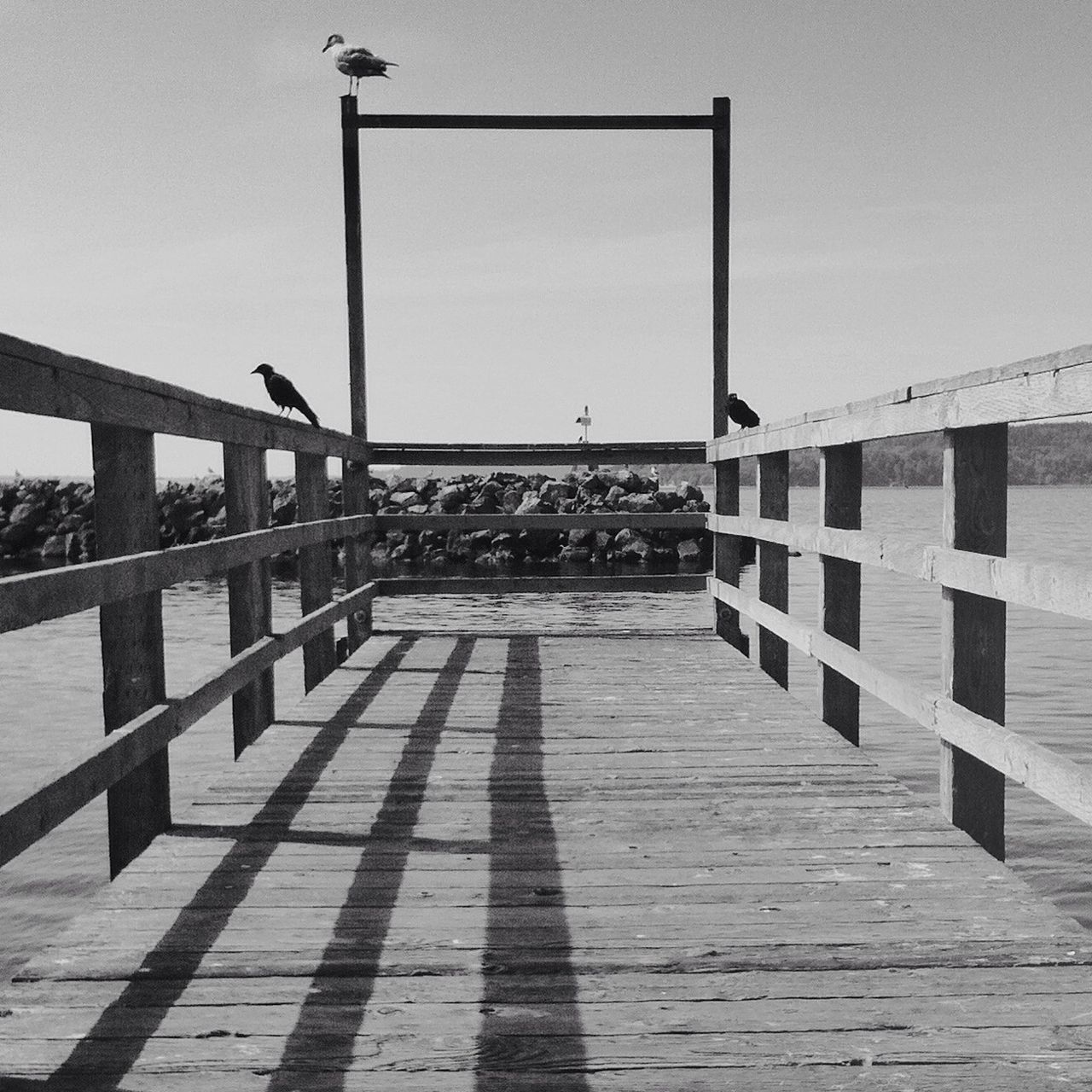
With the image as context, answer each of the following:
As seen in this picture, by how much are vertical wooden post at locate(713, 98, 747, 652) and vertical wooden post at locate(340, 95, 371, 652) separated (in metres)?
2.40

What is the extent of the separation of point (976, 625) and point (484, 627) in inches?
521

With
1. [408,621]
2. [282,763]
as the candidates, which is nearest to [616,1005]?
[282,763]

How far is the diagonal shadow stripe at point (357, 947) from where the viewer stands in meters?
2.22

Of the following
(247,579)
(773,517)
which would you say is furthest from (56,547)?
(247,579)

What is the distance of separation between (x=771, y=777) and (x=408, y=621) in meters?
13.9

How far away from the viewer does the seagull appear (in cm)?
870

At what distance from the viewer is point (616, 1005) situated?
2.44m

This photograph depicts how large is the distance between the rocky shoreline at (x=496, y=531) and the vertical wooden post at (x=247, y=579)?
23.0m

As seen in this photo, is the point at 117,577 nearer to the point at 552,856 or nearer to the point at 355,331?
the point at 552,856

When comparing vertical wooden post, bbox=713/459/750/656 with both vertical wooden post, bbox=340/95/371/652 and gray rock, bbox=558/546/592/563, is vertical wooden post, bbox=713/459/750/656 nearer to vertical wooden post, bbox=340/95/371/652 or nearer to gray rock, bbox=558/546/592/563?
vertical wooden post, bbox=340/95/371/652

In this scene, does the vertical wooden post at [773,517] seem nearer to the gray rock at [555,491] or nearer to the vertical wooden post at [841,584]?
the vertical wooden post at [841,584]

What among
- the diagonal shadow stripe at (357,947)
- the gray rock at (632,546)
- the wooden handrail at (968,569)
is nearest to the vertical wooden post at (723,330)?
the wooden handrail at (968,569)

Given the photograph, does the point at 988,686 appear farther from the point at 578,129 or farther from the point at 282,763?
the point at 578,129

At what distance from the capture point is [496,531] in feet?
104
